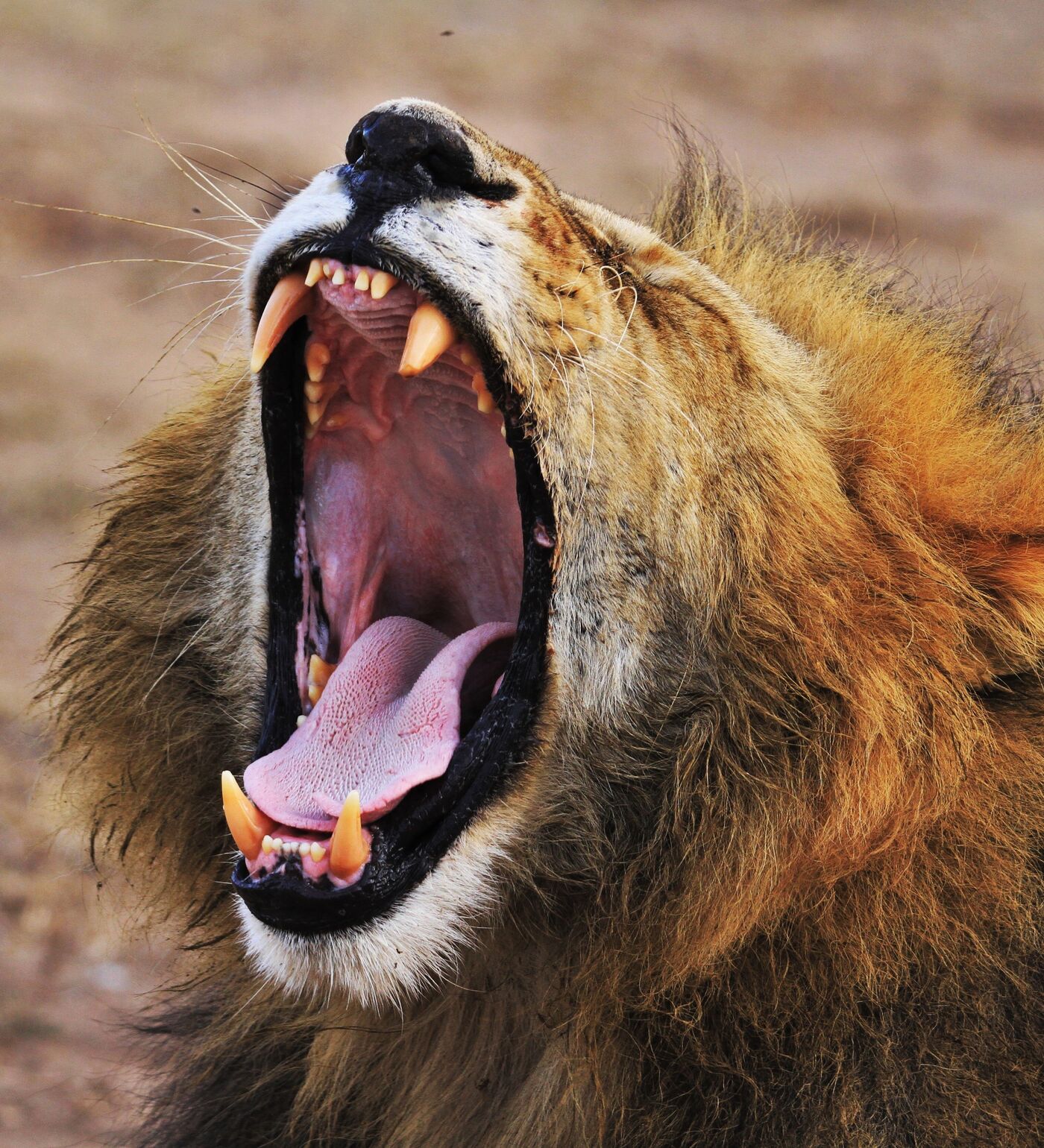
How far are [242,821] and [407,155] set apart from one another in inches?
33.5

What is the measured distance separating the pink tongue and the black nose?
66cm

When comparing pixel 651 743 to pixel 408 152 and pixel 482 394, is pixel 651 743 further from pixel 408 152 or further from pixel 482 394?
pixel 408 152

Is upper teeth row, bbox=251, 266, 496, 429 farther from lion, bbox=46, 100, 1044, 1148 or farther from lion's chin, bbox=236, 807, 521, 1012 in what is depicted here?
lion's chin, bbox=236, 807, 521, 1012

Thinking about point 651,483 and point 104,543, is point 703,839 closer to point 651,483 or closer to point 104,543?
point 651,483

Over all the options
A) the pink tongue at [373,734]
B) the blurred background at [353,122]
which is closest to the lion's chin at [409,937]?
the pink tongue at [373,734]

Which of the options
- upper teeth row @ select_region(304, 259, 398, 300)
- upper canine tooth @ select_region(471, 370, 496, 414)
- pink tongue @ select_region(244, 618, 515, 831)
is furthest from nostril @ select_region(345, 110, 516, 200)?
pink tongue @ select_region(244, 618, 515, 831)

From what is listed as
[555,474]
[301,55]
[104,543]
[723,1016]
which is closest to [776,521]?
[555,474]

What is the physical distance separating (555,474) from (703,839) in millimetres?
500

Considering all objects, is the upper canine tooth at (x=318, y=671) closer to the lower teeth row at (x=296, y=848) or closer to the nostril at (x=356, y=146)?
the lower teeth row at (x=296, y=848)

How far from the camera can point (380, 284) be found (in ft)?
6.27

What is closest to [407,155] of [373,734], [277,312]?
[277,312]

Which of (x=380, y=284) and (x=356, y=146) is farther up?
(x=356, y=146)

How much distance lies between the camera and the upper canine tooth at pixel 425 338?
1902mm

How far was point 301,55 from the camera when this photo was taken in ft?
36.2
